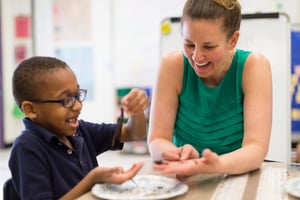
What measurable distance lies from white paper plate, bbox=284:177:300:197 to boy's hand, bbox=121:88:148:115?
1.37ft

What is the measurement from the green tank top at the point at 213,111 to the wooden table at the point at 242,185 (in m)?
0.17

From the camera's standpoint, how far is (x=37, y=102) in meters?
1.13

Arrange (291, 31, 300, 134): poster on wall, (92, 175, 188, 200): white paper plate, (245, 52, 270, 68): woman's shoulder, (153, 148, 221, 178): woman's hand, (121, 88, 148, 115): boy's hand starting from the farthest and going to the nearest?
(291, 31, 300, 134): poster on wall
(245, 52, 270, 68): woman's shoulder
(121, 88, 148, 115): boy's hand
(153, 148, 221, 178): woman's hand
(92, 175, 188, 200): white paper plate

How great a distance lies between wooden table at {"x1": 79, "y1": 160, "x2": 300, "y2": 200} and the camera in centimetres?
92

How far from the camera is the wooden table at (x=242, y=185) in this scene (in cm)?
92

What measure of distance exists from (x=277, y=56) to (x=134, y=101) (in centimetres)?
156

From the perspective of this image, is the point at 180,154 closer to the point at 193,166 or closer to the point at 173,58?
the point at 193,166

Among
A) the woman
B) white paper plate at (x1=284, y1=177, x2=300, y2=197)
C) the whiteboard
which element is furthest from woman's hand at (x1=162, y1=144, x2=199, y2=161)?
the whiteboard

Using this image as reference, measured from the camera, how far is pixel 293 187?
953 millimetres

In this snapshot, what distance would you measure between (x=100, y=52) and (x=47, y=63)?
3365 mm

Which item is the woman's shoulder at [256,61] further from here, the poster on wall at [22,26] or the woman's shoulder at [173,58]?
the poster on wall at [22,26]

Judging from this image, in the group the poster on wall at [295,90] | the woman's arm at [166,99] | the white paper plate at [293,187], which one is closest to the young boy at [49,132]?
the woman's arm at [166,99]

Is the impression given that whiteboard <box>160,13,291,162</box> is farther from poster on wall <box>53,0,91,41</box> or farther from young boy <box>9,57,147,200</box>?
poster on wall <box>53,0,91,41</box>

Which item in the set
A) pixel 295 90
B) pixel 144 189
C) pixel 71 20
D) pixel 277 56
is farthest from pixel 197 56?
pixel 71 20
